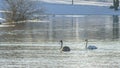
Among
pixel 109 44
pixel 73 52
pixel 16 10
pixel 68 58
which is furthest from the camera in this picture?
pixel 16 10

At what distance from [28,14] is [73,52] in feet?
94.5

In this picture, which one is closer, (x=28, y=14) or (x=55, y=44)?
(x=55, y=44)

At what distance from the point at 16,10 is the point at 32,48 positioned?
25746 millimetres

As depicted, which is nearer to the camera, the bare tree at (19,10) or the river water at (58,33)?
the river water at (58,33)

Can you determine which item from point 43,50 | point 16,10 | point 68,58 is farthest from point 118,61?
point 16,10

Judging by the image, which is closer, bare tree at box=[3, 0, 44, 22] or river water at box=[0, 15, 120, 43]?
river water at box=[0, 15, 120, 43]

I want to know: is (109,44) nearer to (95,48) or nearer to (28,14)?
(95,48)

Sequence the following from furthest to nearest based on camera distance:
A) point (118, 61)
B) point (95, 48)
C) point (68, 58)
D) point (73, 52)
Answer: point (95, 48)
point (73, 52)
point (68, 58)
point (118, 61)

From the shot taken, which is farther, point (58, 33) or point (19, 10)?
point (19, 10)

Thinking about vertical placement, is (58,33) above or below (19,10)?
above

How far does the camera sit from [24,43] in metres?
23.1

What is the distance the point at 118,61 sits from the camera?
15.8m

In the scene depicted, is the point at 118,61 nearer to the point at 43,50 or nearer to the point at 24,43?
the point at 43,50

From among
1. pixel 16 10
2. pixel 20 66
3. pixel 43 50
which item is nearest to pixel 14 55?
pixel 43 50
